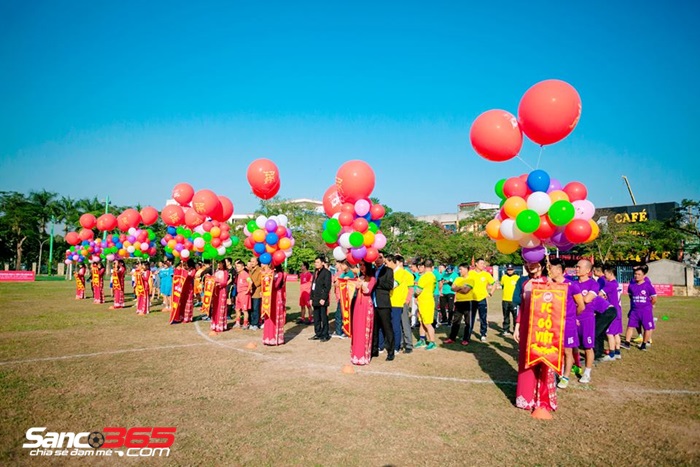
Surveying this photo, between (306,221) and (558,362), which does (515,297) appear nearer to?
(558,362)

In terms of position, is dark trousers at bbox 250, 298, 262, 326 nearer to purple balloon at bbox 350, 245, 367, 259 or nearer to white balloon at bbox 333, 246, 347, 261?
white balloon at bbox 333, 246, 347, 261

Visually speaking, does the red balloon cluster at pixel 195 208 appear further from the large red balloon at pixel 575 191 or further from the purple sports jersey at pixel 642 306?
the purple sports jersey at pixel 642 306

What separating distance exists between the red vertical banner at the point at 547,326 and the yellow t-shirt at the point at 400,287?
349 centimetres

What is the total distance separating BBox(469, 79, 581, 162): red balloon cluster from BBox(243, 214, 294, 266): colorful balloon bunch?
16.1 feet

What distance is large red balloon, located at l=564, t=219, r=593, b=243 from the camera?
581cm

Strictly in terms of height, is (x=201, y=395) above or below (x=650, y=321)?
below

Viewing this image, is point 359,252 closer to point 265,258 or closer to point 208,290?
point 265,258

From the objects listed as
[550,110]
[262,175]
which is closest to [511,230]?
[550,110]

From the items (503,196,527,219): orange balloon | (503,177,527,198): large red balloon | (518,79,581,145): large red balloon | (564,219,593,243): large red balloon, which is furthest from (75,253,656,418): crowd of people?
(518,79,581,145): large red balloon

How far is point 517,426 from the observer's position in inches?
188

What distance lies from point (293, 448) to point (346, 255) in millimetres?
4786

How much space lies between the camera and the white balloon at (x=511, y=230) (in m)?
6.04

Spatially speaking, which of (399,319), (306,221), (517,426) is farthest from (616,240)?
(517,426)

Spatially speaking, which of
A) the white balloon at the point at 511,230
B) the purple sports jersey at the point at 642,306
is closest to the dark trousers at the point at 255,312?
the white balloon at the point at 511,230
